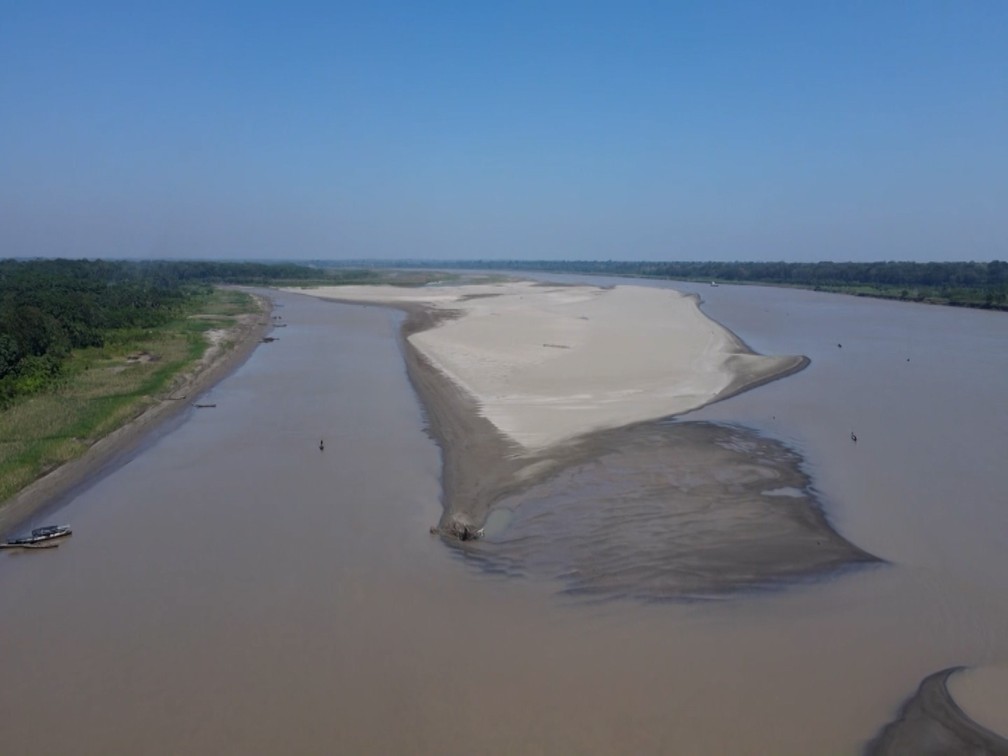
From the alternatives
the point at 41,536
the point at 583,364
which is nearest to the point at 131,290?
the point at 583,364

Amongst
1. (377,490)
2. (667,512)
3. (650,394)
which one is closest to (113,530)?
(377,490)

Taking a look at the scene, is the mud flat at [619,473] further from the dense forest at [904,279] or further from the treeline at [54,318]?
the dense forest at [904,279]

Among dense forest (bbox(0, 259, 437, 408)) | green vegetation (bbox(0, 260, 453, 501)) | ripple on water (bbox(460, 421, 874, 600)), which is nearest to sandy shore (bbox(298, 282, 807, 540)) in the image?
ripple on water (bbox(460, 421, 874, 600))

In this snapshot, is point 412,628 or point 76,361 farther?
point 76,361

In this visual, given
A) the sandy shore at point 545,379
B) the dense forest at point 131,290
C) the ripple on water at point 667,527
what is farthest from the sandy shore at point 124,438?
the ripple on water at point 667,527

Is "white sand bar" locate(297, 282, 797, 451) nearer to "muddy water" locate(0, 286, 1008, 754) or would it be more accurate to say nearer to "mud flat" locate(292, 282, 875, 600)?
"mud flat" locate(292, 282, 875, 600)

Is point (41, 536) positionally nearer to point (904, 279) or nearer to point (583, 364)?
point (583, 364)
